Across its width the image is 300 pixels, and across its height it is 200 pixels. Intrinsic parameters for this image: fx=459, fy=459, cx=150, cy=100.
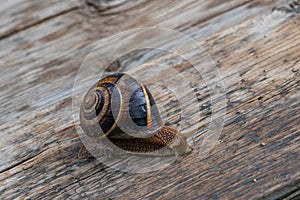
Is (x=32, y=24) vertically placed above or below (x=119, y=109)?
above

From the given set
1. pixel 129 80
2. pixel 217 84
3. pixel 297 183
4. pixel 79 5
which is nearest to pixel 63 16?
pixel 79 5

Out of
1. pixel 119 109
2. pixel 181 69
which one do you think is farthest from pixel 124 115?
pixel 181 69

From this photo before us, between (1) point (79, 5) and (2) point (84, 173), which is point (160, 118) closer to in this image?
(2) point (84, 173)

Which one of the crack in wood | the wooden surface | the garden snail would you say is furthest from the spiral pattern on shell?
the crack in wood

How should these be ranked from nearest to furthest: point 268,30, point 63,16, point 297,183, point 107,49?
point 297,183
point 268,30
point 107,49
point 63,16

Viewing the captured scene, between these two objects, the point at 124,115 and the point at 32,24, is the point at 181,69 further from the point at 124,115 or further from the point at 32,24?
the point at 32,24
